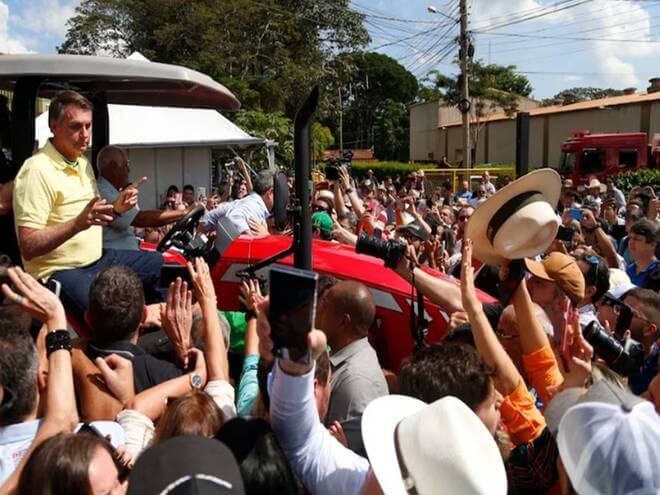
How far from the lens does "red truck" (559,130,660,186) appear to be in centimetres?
2173

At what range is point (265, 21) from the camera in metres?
34.5

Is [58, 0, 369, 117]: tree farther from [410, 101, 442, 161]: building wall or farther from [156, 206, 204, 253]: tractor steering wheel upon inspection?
[156, 206, 204, 253]: tractor steering wheel

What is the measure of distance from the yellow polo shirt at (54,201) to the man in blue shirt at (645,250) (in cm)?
483

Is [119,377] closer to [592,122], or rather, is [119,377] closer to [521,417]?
[521,417]

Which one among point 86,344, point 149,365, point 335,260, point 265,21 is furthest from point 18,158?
point 265,21

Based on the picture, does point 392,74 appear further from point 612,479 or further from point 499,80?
point 612,479

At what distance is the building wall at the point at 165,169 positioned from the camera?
18.6 metres

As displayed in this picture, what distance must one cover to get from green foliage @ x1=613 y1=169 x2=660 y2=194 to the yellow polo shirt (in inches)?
736

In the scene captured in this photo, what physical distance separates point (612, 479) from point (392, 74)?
286ft

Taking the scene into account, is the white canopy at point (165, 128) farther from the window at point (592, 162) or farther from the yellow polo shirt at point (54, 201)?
the window at point (592, 162)

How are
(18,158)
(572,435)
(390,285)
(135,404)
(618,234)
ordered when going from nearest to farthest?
(572,435) < (135,404) < (18,158) < (390,285) < (618,234)

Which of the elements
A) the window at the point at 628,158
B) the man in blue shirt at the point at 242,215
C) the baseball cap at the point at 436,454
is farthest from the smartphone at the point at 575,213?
the window at the point at 628,158

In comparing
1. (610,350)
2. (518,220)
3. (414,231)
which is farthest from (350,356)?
(414,231)

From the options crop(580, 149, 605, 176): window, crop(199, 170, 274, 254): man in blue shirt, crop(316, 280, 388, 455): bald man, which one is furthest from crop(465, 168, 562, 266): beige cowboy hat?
crop(580, 149, 605, 176): window
